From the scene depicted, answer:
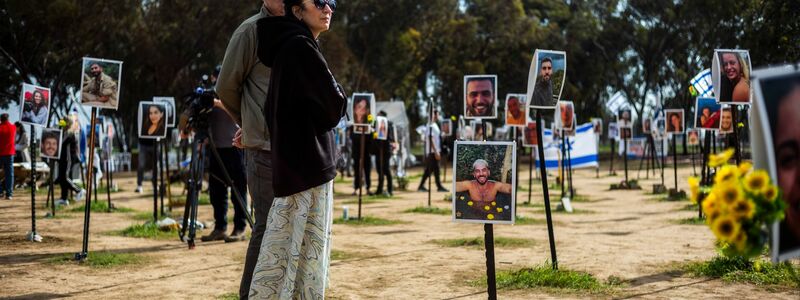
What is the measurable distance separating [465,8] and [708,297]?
43.6 meters

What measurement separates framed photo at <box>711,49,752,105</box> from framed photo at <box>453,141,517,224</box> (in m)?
3.25

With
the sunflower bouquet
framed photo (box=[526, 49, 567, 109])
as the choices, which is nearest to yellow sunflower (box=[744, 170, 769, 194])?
the sunflower bouquet

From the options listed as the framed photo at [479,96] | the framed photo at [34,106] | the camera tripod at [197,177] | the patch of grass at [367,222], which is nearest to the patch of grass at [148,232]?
the camera tripod at [197,177]

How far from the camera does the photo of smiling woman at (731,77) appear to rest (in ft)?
24.5

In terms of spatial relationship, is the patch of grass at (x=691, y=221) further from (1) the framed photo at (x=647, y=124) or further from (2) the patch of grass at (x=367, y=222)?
(1) the framed photo at (x=647, y=124)

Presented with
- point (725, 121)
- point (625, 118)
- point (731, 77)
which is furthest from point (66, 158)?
point (625, 118)

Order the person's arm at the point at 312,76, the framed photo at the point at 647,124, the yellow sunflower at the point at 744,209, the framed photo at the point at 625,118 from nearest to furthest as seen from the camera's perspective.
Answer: the yellow sunflower at the point at 744,209 < the person's arm at the point at 312,76 < the framed photo at the point at 647,124 < the framed photo at the point at 625,118

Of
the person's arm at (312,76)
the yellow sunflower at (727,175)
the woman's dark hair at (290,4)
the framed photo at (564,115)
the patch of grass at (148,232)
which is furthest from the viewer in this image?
the framed photo at (564,115)

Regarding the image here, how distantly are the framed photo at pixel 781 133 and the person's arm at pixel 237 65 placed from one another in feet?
9.90

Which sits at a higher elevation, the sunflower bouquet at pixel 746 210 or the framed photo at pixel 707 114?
the framed photo at pixel 707 114

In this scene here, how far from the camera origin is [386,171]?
735 inches

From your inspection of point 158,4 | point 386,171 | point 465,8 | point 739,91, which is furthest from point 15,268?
point 465,8

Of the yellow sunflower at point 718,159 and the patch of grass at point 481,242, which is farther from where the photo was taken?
the patch of grass at point 481,242

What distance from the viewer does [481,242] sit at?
30.0 ft
